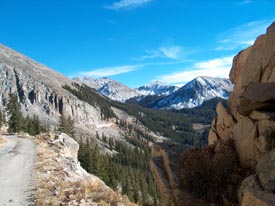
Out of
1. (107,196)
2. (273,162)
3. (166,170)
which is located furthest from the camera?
(107,196)

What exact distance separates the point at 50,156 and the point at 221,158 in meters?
22.4

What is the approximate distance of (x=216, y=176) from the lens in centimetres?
1053

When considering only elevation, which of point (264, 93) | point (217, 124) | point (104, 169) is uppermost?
point (264, 93)

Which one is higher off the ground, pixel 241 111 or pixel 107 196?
pixel 241 111

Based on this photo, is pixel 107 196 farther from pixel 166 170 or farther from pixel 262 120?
pixel 262 120

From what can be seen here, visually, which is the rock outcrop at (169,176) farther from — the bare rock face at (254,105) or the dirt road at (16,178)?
the dirt road at (16,178)

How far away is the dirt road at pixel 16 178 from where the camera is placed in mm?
16591

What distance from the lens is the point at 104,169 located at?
64.5m

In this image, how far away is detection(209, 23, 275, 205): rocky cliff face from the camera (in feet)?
27.4

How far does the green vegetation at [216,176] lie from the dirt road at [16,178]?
28.8ft

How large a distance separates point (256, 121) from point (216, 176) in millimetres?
→ 2396

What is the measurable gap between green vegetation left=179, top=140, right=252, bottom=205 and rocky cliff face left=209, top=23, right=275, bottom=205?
0.47m

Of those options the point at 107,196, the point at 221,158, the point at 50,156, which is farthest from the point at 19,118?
the point at 221,158

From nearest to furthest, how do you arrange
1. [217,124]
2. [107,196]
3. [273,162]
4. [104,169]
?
[273,162], [217,124], [107,196], [104,169]
